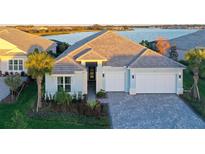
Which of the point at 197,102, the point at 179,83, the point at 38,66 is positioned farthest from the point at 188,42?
the point at 38,66

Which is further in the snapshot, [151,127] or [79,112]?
[79,112]

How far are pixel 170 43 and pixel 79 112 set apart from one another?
1106 inches

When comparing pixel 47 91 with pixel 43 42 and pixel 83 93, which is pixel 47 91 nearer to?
pixel 83 93

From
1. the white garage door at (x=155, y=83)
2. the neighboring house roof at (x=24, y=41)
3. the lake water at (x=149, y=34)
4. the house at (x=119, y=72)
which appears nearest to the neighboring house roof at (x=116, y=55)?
the house at (x=119, y=72)

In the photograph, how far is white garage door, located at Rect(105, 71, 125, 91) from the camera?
3108cm

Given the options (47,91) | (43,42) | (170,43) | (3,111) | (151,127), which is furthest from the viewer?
(170,43)

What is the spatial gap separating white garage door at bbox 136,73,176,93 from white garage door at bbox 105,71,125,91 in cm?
126

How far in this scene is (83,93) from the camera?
29.5 metres

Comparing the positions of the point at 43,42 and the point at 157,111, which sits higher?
the point at 43,42

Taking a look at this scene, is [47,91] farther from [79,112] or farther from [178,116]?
[178,116]

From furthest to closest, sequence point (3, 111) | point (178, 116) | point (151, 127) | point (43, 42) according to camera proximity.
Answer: point (43, 42), point (3, 111), point (178, 116), point (151, 127)

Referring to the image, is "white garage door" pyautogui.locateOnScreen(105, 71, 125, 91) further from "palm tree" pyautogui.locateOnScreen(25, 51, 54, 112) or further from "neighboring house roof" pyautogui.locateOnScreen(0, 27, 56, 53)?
"neighboring house roof" pyautogui.locateOnScreen(0, 27, 56, 53)

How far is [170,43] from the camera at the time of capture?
50.6 meters

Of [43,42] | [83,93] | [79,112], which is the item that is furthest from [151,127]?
[43,42]
